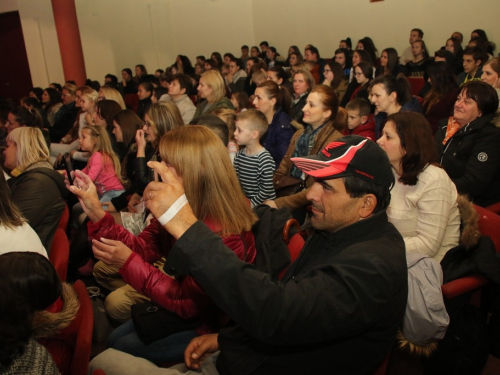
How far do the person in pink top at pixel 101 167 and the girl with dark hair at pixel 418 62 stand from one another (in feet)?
20.8

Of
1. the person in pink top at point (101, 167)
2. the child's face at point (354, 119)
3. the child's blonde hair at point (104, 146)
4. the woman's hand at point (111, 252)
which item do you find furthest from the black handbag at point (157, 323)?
the child's face at point (354, 119)

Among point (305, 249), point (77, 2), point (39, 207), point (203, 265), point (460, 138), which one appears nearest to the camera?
point (203, 265)

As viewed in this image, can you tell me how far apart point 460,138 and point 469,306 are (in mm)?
1451

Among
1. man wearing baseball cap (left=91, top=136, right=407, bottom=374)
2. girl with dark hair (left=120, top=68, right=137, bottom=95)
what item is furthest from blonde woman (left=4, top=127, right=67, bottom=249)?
girl with dark hair (left=120, top=68, right=137, bottom=95)

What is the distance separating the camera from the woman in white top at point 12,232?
6.31 ft

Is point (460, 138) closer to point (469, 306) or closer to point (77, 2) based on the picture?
point (469, 306)

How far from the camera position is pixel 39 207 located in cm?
262

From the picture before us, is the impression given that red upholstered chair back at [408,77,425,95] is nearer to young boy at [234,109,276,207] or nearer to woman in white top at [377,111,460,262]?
young boy at [234,109,276,207]

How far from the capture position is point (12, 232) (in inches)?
77.1

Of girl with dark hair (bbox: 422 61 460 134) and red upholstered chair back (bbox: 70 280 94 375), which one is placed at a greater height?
girl with dark hair (bbox: 422 61 460 134)

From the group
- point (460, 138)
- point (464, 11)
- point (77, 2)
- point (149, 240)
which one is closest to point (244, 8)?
point (77, 2)

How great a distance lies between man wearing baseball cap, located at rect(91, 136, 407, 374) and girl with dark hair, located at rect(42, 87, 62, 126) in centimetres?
630

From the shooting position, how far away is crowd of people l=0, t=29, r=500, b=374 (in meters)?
1.12

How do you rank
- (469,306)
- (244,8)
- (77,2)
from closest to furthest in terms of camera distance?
1. (469,306)
2. (77,2)
3. (244,8)
